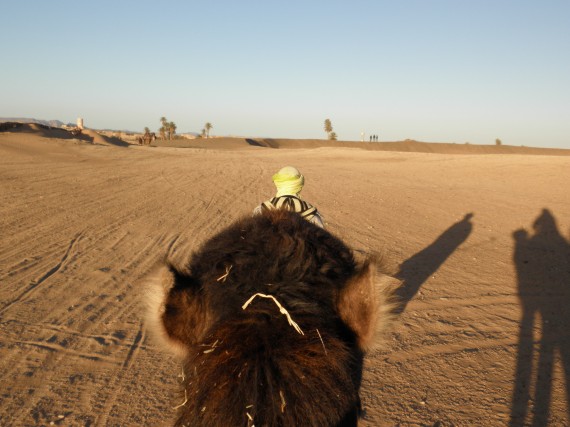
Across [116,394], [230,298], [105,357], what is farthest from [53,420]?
[230,298]

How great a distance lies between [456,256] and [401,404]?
580 cm

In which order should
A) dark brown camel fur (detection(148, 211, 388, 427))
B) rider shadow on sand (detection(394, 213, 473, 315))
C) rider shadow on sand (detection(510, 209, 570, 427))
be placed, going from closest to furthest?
dark brown camel fur (detection(148, 211, 388, 427))
rider shadow on sand (detection(510, 209, 570, 427))
rider shadow on sand (detection(394, 213, 473, 315))

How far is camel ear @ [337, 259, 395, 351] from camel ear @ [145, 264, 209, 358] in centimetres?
56

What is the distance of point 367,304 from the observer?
1651 millimetres

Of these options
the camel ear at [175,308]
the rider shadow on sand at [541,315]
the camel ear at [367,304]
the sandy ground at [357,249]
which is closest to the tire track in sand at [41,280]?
the sandy ground at [357,249]

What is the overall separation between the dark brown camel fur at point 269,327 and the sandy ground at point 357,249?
38 cm


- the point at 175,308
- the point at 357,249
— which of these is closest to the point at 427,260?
the point at 357,249

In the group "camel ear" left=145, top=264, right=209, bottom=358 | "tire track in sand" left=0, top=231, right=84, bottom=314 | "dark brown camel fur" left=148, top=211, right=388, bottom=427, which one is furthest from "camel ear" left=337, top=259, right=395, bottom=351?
"tire track in sand" left=0, top=231, right=84, bottom=314

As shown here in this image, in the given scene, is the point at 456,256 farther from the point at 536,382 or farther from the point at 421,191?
→ the point at 421,191

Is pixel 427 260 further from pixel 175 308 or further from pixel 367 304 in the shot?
pixel 175 308

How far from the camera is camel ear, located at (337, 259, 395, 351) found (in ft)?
5.33

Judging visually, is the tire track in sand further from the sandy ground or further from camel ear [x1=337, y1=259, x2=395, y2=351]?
camel ear [x1=337, y1=259, x2=395, y2=351]

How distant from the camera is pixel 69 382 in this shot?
14.3 ft

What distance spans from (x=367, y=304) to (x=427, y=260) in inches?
308
